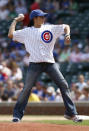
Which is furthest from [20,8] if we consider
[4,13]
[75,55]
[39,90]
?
[39,90]

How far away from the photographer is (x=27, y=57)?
17.4 m

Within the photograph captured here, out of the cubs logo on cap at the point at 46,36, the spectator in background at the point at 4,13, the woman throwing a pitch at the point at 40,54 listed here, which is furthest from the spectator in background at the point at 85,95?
the spectator in background at the point at 4,13

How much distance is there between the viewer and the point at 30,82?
29.7ft

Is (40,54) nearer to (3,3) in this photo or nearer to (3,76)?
(3,76)

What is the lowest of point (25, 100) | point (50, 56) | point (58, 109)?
point (58, 109)

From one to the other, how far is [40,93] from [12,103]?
2.19m

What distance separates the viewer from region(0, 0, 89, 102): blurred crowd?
14375mm

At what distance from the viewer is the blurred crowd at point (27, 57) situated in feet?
47.2

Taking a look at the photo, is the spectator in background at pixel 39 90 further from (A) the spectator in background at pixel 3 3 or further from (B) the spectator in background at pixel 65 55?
(A) the spectator in background at pixel 3 3

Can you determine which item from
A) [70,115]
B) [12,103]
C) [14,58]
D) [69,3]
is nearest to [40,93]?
[12,103]

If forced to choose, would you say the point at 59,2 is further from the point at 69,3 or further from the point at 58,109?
the point at 58,109

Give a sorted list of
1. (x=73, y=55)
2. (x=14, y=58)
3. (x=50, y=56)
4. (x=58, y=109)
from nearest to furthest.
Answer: (x=50, y=56)
(x=58, y=109)
(x=73, y=55)
(x=14, y=58)

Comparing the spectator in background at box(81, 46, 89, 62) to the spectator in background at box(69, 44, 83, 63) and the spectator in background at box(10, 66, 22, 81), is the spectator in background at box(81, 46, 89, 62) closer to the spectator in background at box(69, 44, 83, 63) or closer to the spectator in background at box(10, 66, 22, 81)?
the spectator in background at box(69, 44, 83, 63)

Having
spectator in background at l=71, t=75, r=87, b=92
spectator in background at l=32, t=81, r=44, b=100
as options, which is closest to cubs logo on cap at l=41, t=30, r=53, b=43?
spectator in background at l=71, t=75, r=87, b=92
